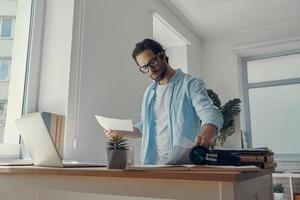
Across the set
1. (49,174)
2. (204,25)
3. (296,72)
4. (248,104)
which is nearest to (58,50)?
(49,174)

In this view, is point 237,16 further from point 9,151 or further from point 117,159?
point 117,159

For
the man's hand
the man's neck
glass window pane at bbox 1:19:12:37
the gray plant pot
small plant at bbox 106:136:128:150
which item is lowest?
the gray plant pot

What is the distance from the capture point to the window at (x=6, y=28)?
6.57ft

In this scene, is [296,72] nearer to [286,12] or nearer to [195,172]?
[286,12]

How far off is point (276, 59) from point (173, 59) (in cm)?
175

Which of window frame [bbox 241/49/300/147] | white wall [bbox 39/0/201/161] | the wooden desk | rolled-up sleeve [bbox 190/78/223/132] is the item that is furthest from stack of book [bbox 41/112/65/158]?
window frame [bbox 241/49/300/147]

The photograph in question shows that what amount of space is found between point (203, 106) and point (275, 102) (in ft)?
12.0

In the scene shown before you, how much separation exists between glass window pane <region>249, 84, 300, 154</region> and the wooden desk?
3714 mm

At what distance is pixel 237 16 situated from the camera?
4.10 metres

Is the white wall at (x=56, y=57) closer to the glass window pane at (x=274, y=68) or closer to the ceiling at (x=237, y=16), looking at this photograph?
the ceiling at (x=237, y=16)

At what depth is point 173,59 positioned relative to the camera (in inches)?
169

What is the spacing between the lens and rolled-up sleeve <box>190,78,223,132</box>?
4.40 ft

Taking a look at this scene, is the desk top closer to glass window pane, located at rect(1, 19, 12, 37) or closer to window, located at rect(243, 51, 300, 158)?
glass window pane, located at rect(1, 19, 12, 37)

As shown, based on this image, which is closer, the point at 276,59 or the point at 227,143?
the point at 227,143
